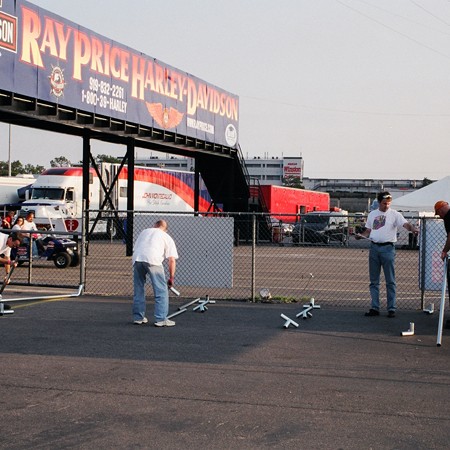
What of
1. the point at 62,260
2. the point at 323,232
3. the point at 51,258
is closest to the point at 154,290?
the point at 62,260

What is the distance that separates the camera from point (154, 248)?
11.5m

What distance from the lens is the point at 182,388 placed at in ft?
24.5

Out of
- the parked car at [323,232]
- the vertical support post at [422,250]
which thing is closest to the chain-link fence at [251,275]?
the vertical support post at [422,250]

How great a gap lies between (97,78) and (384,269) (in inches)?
594

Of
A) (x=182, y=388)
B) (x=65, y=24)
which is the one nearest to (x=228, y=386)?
(x=182, y=388)

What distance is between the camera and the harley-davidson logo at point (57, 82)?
22.5 metres

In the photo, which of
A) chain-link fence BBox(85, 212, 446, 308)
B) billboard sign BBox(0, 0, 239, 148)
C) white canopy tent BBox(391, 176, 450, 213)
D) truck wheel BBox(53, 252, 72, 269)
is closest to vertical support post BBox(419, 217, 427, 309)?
chain-link fence BBox(85, 212, 446, 308)

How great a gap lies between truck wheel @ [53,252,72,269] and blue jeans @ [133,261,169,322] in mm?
12137

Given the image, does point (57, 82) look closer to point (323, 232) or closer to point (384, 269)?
point (323, 232)

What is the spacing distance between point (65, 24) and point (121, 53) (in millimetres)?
3766

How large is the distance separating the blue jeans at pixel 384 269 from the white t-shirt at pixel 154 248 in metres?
3.58

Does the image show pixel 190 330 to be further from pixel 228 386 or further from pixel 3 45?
pixel 3 45

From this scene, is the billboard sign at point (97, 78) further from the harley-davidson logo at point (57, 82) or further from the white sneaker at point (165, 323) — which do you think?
the white sneaker at point (165, 323)

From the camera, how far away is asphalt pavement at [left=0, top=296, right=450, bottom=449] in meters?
5.87
